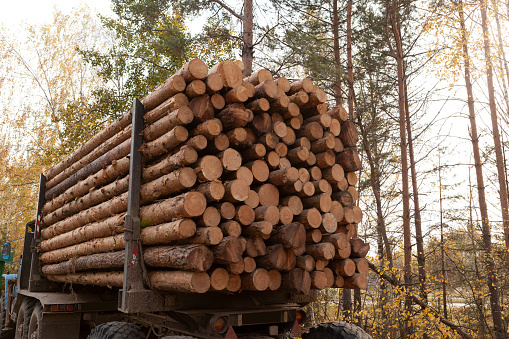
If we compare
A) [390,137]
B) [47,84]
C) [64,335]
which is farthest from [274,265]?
[47,84]

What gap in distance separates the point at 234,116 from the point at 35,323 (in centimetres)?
494

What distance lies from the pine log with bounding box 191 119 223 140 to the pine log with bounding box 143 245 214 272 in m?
1.08

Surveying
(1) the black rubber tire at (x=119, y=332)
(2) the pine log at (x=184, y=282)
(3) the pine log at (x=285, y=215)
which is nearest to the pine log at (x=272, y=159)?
(3) the pine log at (x=285, y=215)

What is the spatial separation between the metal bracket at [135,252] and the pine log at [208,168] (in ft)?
3.02

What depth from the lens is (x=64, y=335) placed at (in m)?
6.14

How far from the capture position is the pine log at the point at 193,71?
4191 mm

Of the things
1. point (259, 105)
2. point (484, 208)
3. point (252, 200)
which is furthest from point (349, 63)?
point (252, 200)

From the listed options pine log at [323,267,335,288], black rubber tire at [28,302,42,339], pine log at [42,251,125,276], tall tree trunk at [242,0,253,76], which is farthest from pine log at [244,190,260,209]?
tall tree trunk at [242,0,253,76]

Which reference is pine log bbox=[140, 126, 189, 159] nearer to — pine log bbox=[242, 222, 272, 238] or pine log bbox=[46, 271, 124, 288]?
pine log bbox=[242, 222, 272, 238]

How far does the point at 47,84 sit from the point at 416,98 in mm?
19870

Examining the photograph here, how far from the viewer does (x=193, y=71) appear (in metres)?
4.20

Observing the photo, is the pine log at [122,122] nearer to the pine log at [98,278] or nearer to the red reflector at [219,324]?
the pine log at [98,278]

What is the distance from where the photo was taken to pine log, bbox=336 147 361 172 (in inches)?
204

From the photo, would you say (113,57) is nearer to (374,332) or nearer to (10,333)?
(10,333)
